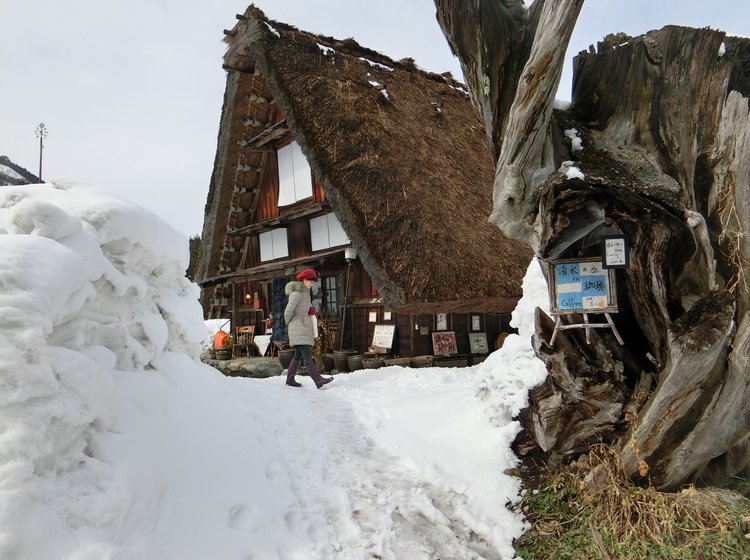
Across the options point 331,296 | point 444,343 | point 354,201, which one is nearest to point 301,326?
point 354,201

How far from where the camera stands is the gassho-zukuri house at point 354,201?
21.5ft

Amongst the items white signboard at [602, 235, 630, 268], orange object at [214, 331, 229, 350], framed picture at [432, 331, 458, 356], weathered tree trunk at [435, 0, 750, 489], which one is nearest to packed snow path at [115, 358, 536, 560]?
weathered tree trunk at [435, 0, 750, 489]

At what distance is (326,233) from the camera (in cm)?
891

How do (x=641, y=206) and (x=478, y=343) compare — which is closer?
(x=641, y=206)

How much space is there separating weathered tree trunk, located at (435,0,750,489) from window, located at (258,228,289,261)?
7435 mm

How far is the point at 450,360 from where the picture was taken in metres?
7.93

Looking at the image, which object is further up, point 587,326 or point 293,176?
point 293,176

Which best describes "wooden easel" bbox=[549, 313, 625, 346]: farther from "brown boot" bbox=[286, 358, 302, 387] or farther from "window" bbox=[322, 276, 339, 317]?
"window" bbox=[322, 276, 339, 317]

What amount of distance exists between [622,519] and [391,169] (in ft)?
18.0

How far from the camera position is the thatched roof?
634cm

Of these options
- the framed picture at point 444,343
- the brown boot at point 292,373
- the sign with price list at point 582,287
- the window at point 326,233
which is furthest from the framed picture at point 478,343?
the sign with price list at point 582,287

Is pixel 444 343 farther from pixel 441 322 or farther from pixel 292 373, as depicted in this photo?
pixel 292 373

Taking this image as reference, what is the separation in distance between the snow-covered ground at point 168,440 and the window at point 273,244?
5919 millimetres

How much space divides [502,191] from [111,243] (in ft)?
8.33
